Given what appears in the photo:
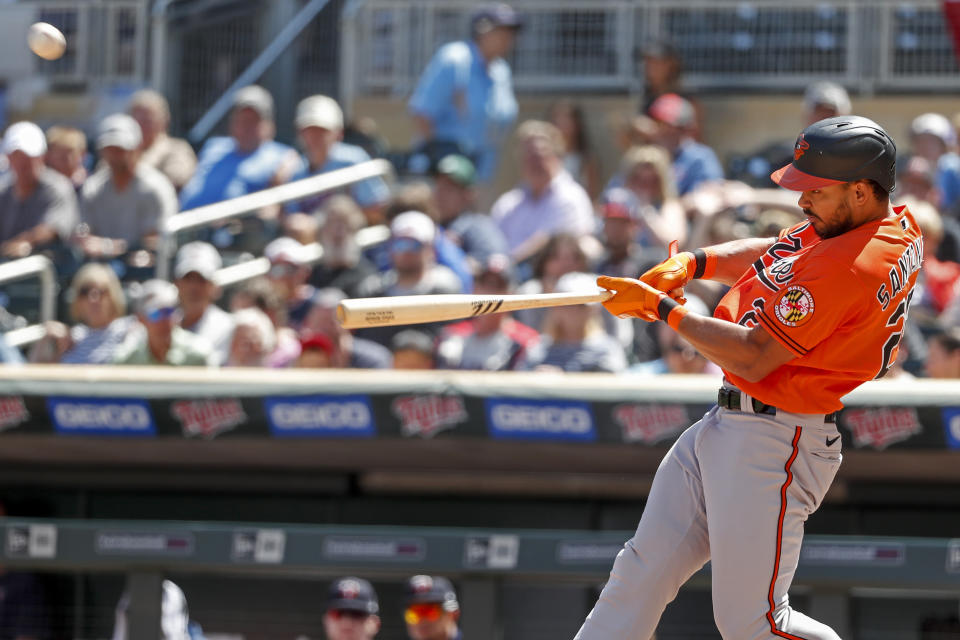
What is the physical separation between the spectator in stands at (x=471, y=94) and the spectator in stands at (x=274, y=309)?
2034 mm

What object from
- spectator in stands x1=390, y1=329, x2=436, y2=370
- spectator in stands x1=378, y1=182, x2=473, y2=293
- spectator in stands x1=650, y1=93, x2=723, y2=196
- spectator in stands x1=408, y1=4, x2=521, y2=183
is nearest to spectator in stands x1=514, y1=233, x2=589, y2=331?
spectator in stands x1=378, y1=182, x2=473, y2=293

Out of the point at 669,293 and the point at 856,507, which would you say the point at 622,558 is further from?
the point at 856,507

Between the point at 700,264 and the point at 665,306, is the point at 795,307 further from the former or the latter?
the point at 700,264

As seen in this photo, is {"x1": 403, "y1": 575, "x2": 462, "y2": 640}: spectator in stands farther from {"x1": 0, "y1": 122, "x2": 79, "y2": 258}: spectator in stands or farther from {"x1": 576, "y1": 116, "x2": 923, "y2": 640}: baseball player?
{"x1": 0, "y1": 122, "x2": 79, "y2": 258}: spectator in stands

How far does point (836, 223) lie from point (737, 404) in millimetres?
493

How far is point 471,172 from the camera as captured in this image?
804 centimetres

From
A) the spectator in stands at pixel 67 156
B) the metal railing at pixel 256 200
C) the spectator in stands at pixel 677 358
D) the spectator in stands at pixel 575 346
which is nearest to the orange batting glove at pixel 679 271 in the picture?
the spectator in stands at pixel 677 358

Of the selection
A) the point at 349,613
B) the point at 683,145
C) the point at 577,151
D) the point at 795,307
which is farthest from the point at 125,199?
the point at 795,307

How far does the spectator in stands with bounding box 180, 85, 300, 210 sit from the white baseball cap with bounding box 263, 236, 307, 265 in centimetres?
86

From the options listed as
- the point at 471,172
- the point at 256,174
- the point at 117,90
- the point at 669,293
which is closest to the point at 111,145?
the point at 256,174

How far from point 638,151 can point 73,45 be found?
6.04m

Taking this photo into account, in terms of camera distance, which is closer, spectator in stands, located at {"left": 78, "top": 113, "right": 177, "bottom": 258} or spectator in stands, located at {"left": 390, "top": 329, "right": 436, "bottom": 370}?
spectator in stands, located at {"left": 390, "top": 329, "right": 436, "bottom": 370}

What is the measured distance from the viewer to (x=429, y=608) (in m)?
5.25

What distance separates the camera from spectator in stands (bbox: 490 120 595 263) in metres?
7.86
